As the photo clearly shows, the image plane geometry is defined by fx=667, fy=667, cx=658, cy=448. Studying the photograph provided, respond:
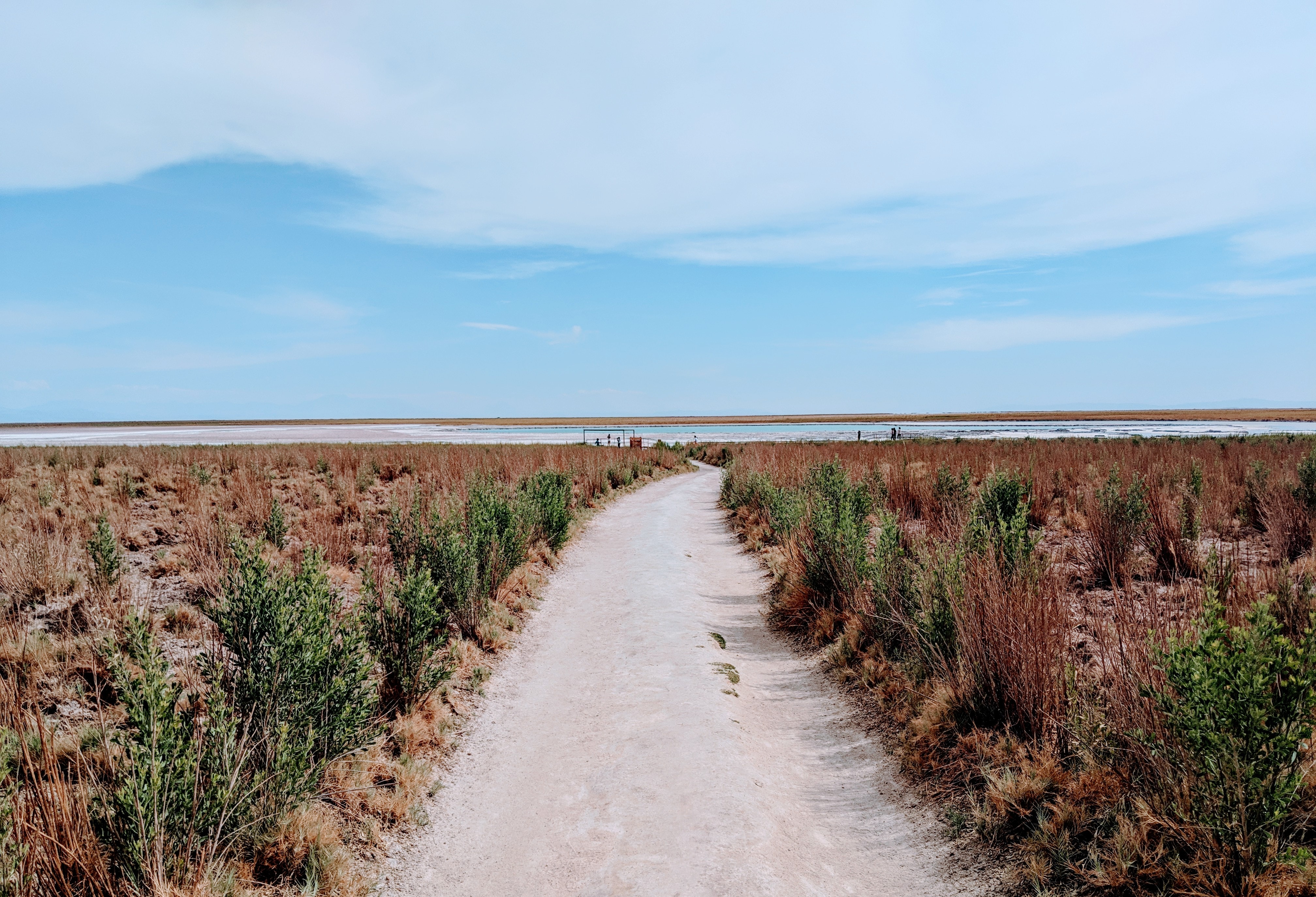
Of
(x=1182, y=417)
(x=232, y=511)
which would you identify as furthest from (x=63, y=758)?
(x=1182, y=417)

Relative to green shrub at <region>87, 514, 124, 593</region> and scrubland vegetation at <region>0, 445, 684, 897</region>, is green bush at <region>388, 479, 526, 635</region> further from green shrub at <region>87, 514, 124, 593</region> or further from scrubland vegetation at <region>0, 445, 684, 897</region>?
green shrub at <region>87, 514, 124, 593</region>

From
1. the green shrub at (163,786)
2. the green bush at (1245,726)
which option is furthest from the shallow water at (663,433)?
the green shrub at (163,786)

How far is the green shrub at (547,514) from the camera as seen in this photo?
11109 millimetres

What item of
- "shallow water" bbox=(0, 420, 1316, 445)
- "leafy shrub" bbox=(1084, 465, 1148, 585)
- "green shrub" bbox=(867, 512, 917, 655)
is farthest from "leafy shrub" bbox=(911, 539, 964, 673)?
"shallow water" bbox=(0, 420, 1316, 445)

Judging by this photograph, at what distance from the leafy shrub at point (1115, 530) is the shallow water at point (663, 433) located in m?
29.7

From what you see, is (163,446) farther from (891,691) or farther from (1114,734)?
(1114,734)

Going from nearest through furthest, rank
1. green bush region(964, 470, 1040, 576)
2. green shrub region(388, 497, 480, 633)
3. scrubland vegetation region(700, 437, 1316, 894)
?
1. scrubland vegetation region(700, 437, 1316, 894)
2. green bush region(964, 470, 1040, 576)
3. green shrub region(388, 497, 480, 633)

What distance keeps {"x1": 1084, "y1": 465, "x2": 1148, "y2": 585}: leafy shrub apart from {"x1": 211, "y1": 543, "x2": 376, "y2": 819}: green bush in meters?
8.17

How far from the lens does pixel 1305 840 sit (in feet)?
10.3

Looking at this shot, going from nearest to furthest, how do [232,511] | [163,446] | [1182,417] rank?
1. [232,511]
2. [163,446]
3. [1182,417]

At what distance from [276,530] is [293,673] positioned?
6914 millimetres

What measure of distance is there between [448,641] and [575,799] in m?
2.91

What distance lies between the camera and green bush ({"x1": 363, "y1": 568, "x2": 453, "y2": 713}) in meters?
5.24

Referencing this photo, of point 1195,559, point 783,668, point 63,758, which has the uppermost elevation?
point 1195,559
